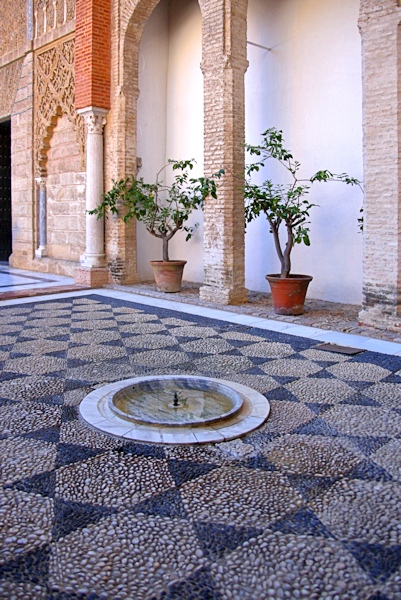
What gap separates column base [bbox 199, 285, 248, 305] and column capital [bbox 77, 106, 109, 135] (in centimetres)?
339

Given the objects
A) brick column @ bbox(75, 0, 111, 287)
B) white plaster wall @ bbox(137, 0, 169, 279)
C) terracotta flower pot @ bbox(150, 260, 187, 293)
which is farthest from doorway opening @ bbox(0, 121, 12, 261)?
terracotta flower pot @ bbox(150, 260, 187, 293)

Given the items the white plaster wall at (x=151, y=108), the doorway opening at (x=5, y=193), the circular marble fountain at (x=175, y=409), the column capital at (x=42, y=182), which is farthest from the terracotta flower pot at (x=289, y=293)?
the doorway opening at (x=5, y=193)

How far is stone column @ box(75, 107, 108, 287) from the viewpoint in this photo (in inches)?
358

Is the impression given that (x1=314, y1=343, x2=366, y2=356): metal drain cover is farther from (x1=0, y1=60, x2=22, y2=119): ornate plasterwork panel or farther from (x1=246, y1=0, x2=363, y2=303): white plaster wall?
(x1=0, y1=60, x2=22, y2=119): ornate plasterwork panel

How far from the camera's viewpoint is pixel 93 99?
8.91 m

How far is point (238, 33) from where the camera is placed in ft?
23.5

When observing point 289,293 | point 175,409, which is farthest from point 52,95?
point 175,409

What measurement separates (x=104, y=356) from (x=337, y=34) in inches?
218

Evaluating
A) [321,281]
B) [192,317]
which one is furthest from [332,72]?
[192,317]

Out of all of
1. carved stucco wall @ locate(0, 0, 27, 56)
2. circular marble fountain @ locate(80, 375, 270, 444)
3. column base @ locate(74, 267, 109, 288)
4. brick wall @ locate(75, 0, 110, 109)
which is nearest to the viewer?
circular marble fountain @ locate(80, 375, 270, 444)

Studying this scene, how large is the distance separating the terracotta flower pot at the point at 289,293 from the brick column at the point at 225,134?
85cm

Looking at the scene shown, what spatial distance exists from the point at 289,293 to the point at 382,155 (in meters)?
1.85

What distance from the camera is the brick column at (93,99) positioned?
29.2 ft

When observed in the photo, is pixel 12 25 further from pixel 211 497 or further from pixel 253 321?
pixel 211 497
